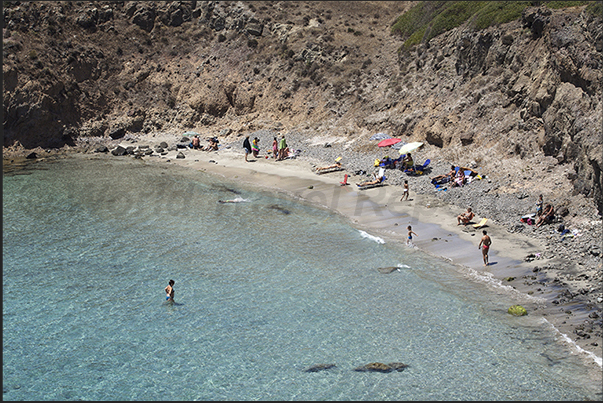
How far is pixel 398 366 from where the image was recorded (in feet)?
43.4

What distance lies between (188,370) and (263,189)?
1834cm

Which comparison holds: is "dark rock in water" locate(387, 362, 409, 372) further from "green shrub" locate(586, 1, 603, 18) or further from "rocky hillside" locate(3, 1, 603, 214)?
"green shrub" locate(586, 1, 603, 18)

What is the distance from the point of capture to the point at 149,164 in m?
38.4

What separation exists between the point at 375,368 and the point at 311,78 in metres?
35.9

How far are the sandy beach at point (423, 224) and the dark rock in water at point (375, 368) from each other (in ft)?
16.4

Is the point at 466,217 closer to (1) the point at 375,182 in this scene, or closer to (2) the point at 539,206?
(2) the point at 539,206

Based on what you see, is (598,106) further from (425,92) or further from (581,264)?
(425,92)

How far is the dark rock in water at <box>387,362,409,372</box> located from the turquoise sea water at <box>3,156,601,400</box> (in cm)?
15

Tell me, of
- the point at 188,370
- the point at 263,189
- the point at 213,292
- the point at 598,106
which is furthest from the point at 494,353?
the point at 263,189

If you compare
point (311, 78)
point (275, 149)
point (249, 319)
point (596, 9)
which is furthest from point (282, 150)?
point (249, 319)

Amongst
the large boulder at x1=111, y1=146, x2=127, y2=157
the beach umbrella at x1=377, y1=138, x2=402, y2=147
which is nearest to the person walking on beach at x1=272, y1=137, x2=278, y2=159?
the beach umbrella at x1=377, y1=138, x2=402, y2=147

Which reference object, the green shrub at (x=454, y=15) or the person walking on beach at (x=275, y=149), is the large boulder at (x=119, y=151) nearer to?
the person walking on beach at (x=275, y=149)

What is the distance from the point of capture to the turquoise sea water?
1265cm

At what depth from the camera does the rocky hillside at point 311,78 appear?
25.6 m
